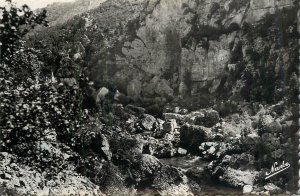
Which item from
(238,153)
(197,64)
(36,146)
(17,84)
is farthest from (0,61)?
(238,153)

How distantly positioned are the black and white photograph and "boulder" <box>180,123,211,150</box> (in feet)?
0.04

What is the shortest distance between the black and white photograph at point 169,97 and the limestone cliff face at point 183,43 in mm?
13

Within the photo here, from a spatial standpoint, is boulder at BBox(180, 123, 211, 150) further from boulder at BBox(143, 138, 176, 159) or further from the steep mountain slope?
the steep mountain slope

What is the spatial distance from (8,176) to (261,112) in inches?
132

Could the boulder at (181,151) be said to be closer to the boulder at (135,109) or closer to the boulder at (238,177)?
the boulder at (238,177)

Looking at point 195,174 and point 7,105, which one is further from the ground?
point 7,105

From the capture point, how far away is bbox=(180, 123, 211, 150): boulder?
7.88m

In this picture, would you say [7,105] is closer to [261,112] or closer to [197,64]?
[197,64]

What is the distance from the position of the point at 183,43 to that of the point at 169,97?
738 millimetres

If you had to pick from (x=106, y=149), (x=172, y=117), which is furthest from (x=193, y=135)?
(x=106, y=149)

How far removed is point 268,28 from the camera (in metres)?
7.86

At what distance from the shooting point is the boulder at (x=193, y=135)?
7879mm
